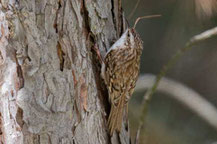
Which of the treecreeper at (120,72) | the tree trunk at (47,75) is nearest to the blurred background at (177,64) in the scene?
the treecreeper at (120,72)

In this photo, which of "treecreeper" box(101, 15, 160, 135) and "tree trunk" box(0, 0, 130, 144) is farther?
"treecreeper" box(101, 15, 160, 135)

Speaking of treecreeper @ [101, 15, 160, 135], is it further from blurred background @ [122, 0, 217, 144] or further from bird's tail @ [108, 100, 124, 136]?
blurred background @ [122, 0, 217, 144]

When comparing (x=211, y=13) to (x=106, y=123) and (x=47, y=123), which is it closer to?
(x=106, y=123)

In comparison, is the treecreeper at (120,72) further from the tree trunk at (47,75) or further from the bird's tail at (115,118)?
the tree trunk at (47,75)

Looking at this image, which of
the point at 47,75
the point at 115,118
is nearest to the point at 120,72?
the point at 115,118

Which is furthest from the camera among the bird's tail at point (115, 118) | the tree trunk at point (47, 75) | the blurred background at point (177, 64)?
the blurred background at point (177, 64)

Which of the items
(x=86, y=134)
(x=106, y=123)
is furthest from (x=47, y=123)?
(x=106, y=123)

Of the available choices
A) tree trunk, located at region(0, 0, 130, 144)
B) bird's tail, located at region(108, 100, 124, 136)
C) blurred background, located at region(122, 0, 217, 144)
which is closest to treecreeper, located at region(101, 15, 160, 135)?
bird's tail, located at region(108, 100, 124, 136)

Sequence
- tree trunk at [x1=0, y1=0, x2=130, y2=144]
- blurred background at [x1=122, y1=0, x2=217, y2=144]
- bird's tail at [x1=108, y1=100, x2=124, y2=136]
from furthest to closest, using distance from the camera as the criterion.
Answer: blurred background at [x1=122, y1=0, x2=217, y2=144] → bird's tail at [x1=108, y1=100, x2=124, y2=136] → tree trunk at [x1=0, y1=0, x2=130, y2=144]
